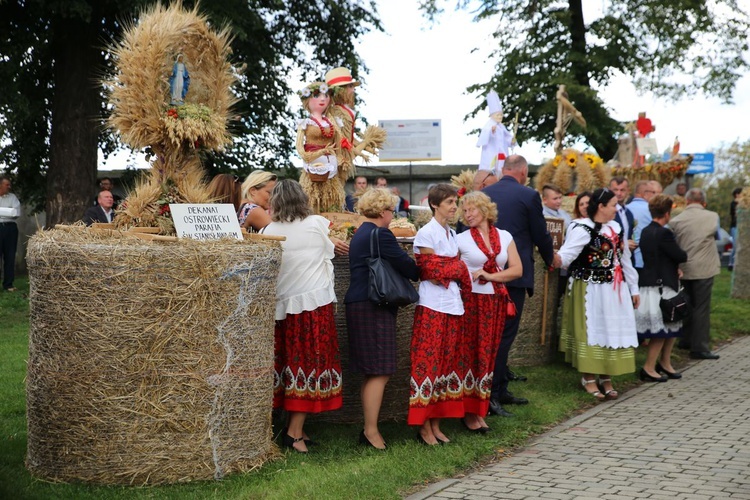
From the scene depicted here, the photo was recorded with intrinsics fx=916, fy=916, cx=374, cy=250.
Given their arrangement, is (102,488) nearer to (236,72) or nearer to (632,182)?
(236,72)

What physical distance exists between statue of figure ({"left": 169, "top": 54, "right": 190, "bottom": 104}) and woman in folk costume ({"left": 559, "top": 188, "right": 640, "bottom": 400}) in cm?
386

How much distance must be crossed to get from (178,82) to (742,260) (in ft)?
41.2

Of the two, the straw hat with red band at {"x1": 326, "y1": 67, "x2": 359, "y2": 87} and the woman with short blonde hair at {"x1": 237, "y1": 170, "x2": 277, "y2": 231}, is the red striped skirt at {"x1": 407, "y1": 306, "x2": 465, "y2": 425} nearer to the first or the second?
the woman with short blonde hair at {"x1": 237, "y1": 170, "x2": 277, "y2": 231}

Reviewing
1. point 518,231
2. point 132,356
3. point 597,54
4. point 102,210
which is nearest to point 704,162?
point 597,54

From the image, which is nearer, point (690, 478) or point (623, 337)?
point (690, 478)

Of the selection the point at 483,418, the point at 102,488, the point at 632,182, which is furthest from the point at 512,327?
the point at 632,182

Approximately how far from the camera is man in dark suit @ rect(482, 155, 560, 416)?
770 centimetres

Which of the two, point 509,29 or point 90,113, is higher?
point 509,29

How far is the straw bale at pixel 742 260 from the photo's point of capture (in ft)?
52.0

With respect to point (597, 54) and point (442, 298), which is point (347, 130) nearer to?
point (442, 298)

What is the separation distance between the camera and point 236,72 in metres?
6.45

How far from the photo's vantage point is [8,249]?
14.2 metres

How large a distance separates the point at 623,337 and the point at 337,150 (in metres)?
3.05

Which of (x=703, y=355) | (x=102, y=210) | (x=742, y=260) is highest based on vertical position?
(x=102, y=210)
